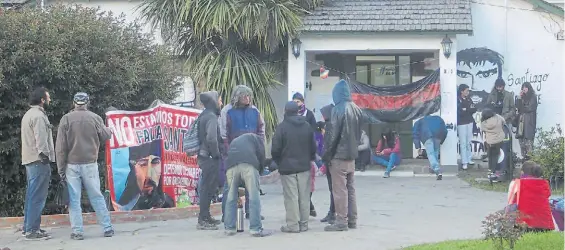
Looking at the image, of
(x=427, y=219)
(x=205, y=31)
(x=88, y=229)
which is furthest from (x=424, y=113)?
(x=88, y=229)

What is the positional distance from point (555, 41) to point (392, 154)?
183 inches

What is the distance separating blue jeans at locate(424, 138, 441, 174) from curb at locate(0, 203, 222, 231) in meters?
6.66

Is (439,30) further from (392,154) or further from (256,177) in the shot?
(256,177)

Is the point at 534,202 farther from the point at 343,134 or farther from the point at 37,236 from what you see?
the point at 37,236

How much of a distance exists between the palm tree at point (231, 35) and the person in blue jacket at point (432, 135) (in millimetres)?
3211

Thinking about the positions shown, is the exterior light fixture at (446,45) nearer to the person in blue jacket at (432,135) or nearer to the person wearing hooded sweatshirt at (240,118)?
the person in blue jacket at (432,135)

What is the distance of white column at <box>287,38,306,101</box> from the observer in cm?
1783

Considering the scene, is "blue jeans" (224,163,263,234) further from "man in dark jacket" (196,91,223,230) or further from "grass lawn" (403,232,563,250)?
"grass lawn" (403,232,563,250)

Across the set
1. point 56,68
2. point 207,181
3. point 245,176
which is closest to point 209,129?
point 207,181

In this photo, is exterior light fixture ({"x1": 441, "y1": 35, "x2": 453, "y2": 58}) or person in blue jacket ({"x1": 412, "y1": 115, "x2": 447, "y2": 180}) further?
exterior light fixture ({"x1": 441, "y1": 35, "x2": 453, "y2": 58})

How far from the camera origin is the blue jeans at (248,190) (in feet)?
31.5

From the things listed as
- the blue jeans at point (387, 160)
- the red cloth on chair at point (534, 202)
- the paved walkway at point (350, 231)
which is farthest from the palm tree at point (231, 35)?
the red cloth on chair at point (534, 202)

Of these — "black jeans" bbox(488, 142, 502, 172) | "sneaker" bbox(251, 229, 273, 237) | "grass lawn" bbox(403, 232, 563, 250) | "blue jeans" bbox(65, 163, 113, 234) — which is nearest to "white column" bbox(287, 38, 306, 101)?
"black jeans" bbox(488, 142, 502, 172)

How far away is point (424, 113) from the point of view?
1753 centimetres
